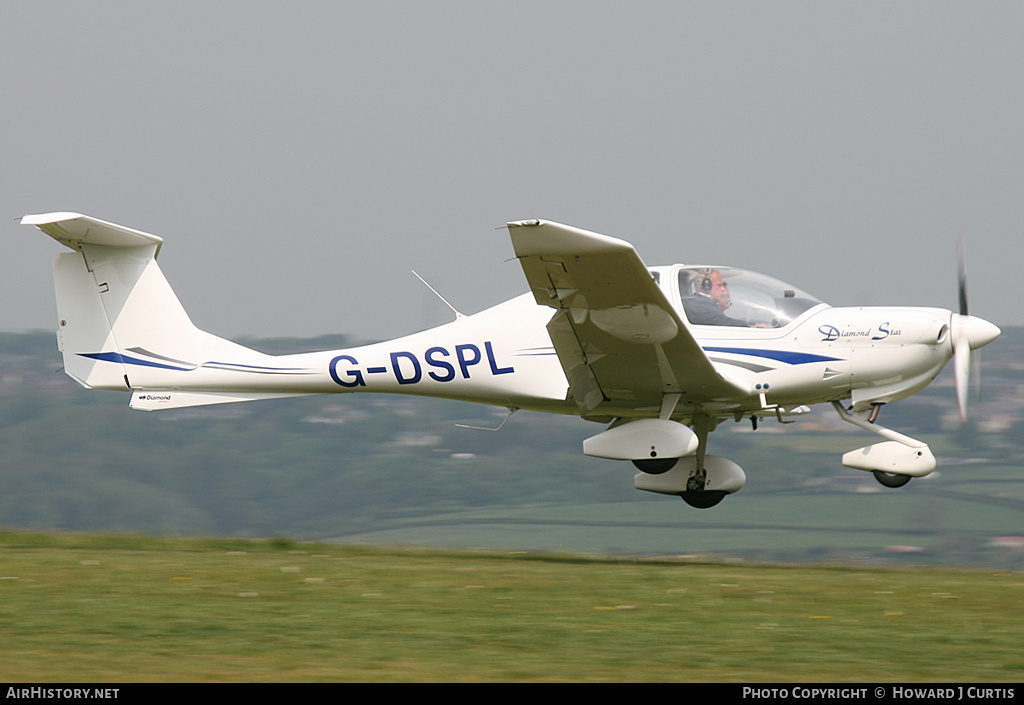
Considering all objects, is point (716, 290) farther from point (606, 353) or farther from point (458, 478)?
point (458, 478)

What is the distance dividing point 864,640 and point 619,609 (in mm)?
1540

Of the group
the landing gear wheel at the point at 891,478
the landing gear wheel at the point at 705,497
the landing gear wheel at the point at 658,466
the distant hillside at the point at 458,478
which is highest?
the landing gear wheel at the point at 891,478

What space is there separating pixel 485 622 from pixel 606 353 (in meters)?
4.39

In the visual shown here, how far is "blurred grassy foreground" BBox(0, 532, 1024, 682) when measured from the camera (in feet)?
16.4

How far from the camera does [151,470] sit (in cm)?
7394

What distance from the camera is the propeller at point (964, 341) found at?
10500 mm

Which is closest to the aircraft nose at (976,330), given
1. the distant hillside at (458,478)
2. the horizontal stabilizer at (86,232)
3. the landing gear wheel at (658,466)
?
the landing gear wheel at (658,466)

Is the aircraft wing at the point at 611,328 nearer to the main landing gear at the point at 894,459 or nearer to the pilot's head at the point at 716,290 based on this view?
the pilot's head at the point at 716,290

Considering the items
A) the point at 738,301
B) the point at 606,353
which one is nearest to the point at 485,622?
the point at 606,353

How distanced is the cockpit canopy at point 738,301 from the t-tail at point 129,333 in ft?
15.1

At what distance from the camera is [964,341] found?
10656 millimetres

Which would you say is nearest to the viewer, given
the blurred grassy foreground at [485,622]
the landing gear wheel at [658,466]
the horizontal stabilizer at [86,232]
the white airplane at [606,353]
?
the blurred grassy foreground at [485,622]

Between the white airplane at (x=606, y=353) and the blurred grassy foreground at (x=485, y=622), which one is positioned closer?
the blurred grassy foreground at (x=485, y=622)

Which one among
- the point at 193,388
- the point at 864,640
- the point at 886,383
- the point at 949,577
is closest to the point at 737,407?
the point at 886,383
